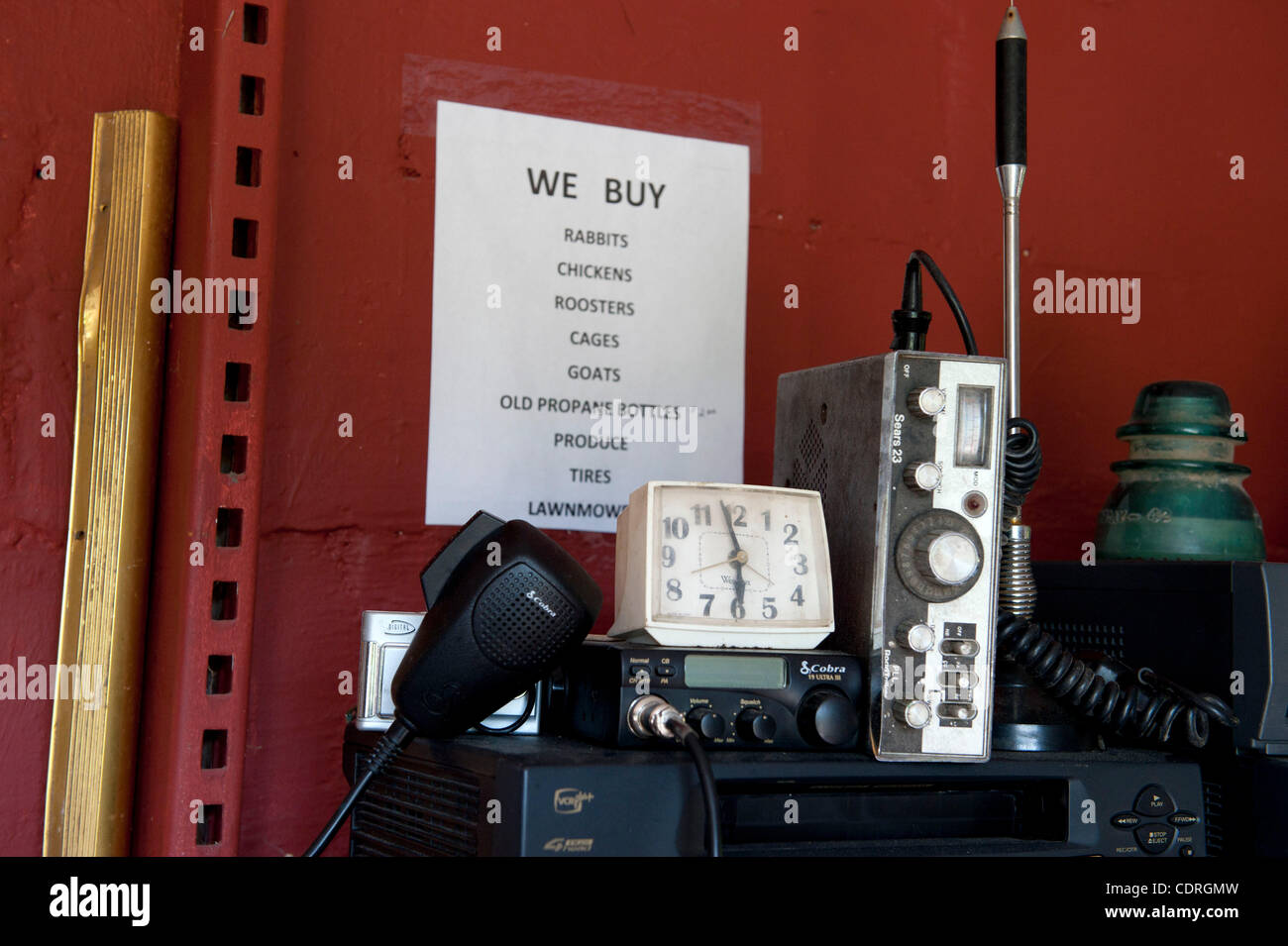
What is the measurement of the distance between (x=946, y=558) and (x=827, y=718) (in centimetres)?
16

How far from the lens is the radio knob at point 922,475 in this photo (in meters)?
0.94

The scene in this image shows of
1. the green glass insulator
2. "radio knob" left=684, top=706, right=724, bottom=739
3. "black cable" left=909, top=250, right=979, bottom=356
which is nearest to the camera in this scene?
"radio knob" left=684, top=706, right=724, bottom=739

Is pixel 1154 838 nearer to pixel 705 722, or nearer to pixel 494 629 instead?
pixel 705 722

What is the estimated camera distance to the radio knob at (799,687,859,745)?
925mm

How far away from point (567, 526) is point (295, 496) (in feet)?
1.01

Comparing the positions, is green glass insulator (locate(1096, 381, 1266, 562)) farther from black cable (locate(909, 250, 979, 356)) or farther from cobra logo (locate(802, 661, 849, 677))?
cobra logo (locate(802, 661, 849, 677))

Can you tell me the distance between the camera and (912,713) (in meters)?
0.93

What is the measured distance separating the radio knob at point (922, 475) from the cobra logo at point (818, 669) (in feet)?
0.52

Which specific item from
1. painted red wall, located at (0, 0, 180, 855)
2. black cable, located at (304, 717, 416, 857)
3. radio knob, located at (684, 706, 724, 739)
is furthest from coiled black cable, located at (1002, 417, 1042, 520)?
painted red wall, located at (0, 0, 180, 855)

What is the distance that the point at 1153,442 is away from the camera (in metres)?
1.31

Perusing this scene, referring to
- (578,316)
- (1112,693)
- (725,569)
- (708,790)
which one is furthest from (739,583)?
(578,316)
